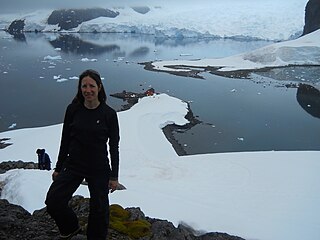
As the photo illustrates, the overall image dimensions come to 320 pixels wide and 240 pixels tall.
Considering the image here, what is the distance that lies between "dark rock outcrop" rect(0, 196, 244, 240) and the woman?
504 mm

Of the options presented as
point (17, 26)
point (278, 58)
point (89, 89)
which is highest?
point (89, 89)

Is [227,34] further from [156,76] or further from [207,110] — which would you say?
[207,110]

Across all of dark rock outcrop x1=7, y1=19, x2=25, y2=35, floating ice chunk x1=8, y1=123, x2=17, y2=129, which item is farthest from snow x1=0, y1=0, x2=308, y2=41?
floating ice chunk x1=8, y1=123, x2=17, y2=129

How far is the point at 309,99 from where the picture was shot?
29.4m

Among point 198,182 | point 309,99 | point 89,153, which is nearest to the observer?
point 89,153

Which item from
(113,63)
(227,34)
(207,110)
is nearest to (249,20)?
(227,34)

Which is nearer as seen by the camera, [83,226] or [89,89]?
[89,89]

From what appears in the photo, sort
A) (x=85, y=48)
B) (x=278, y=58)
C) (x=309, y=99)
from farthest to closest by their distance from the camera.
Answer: (x=85, y=48) < (x=278, y=58) < (x=309, y=99)

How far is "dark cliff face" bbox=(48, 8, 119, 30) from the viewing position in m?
151

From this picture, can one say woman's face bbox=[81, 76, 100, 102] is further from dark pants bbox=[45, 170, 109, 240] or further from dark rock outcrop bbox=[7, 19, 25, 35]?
dark rock outcrop bbox=[7, 19, 25, 35]

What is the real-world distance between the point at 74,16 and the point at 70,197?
6553 inches

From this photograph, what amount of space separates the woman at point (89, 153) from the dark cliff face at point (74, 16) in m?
155

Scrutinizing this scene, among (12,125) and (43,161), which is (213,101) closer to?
(12,125)

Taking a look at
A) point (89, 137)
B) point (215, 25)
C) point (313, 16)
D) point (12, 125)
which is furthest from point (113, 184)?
point (215, 25)
